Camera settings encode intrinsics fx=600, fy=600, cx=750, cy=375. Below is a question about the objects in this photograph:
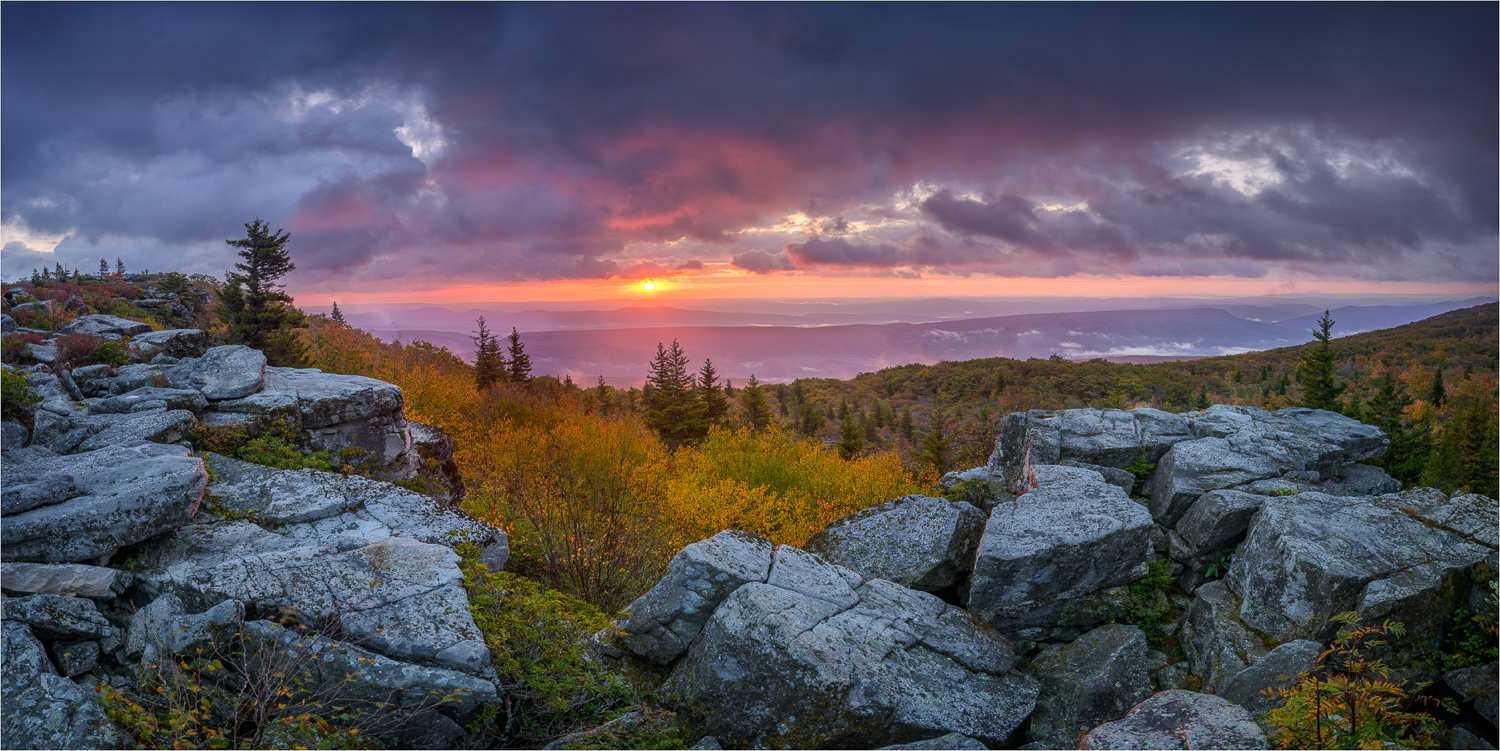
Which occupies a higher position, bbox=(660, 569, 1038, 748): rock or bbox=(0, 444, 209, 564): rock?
bbox=(0, 444, 209, 564): rock

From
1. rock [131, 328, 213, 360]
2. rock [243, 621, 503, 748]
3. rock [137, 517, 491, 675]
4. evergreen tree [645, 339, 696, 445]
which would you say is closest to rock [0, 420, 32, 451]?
rock [137, 517, 491, 675]

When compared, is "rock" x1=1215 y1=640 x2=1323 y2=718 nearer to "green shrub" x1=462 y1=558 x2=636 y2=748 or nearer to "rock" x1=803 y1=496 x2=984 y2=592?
"rock" x1=803 y1=496 x2=984 y2=592

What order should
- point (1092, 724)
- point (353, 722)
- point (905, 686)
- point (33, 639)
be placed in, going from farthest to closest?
point (1092, 724) → point (905, 686) → point (353, 722) → point (33, 639)

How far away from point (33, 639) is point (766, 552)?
29.1ft

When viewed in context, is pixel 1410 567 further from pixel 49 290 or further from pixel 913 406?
pixel 913 406

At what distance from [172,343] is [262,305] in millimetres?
8670

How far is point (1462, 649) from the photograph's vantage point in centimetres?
977

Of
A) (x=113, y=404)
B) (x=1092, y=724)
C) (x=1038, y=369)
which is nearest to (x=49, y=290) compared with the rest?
(x=113, y=404)

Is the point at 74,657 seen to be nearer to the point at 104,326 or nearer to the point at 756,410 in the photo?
the point at 104,326

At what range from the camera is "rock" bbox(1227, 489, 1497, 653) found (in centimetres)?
966

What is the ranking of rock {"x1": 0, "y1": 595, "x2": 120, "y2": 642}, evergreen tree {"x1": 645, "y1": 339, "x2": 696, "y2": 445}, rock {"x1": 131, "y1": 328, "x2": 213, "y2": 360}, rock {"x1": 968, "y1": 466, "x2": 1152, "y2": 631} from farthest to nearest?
1. evergreen tree {"x1": 645, "y1": 339, "x2": 696, "y2": 445}
2. rock {"x1": 131, "y1": 328, "x2": 213, "y2": 360}
3. rock {"x1": 968, "y1": 466, "x2": 1152, "y2": 631}
4. rock {"x1": 0, "y1": 595, "x2": 120, "y2": 642}

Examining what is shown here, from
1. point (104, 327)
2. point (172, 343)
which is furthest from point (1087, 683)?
point (104, 327)

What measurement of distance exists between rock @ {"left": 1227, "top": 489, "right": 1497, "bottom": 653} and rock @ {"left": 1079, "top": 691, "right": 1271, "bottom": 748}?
13.8 ft

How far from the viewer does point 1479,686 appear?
30.6 ft
